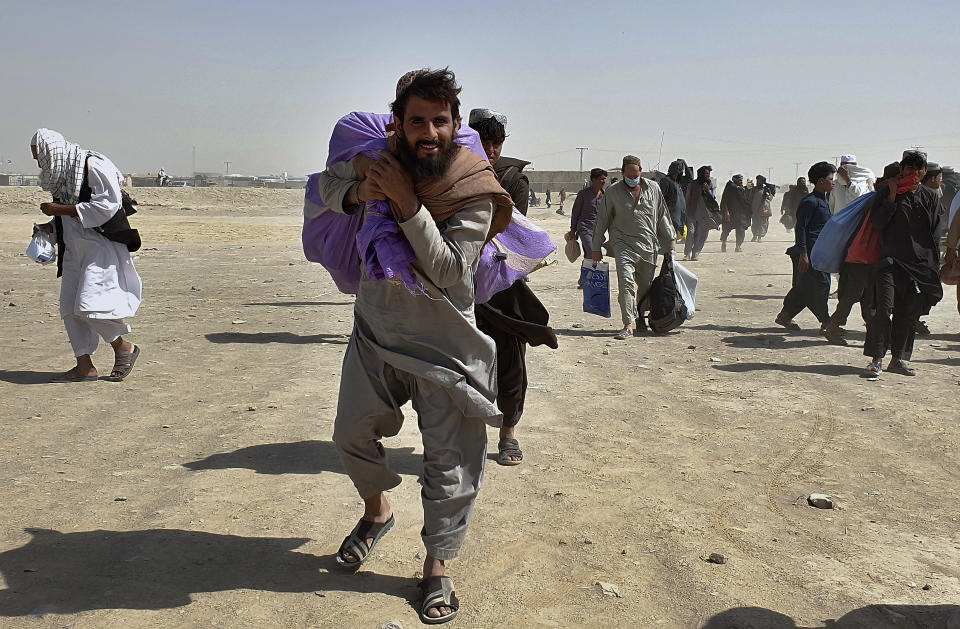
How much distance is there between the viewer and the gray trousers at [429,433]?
10.0ft

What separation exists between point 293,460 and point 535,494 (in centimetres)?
132

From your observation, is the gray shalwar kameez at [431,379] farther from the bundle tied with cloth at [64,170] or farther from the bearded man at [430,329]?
the bundle tied with cloth at [64,170]

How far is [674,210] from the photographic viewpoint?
1294 cm

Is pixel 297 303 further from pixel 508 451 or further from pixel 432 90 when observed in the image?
pixel 432 90

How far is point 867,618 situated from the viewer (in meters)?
3.05

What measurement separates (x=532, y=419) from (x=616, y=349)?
2726mm

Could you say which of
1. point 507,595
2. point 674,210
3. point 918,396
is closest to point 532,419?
point 507,595

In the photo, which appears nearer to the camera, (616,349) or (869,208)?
(869,208)

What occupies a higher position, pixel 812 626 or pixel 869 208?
pixel 869 208

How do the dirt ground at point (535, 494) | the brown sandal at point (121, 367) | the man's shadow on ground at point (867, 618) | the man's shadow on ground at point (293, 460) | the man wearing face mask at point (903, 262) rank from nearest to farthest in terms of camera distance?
1. the man's shadow on ground at point (867, 618)
2. the dirt ground at point (535, 494)
3. the man's shadow on ground at point (293, 460)
4. the brown sandal at point (121, 367)
5. the man wearing face mask at point (903, 262)

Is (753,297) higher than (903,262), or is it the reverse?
(903,262)

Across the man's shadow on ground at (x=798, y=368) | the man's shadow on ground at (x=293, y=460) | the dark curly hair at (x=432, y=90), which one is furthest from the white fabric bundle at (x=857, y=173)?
the dark curly hair at (x=432, y=90)

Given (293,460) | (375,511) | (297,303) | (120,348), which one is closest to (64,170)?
(120,348)

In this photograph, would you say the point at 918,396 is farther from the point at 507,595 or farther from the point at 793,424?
the point at 507,595
